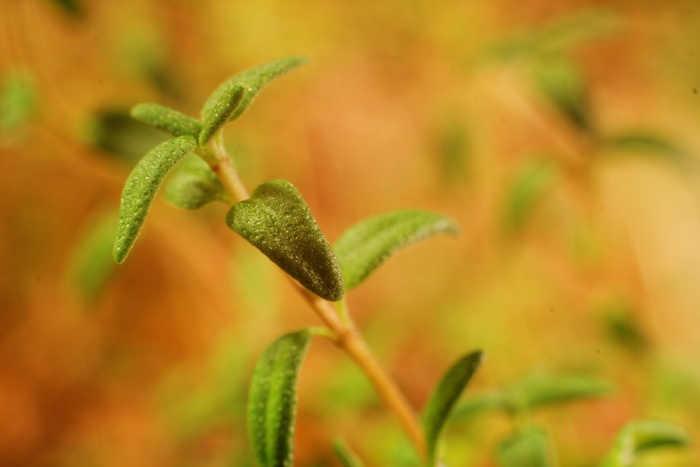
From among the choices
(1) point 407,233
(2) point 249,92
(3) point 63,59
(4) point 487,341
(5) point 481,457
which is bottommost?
(5) point 481,457

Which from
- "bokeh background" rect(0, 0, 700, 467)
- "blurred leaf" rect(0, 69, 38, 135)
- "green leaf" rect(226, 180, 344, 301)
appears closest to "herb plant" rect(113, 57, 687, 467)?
"green leaf" rect(226, 180, 344, 301)

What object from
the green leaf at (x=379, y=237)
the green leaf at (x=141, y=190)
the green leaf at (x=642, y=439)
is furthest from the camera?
the green leaf at (x=642, y=439)

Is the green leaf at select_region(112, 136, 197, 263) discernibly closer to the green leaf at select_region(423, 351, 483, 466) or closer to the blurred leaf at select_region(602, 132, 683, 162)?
the green leaf at select_region(423, 351, 483, 466)

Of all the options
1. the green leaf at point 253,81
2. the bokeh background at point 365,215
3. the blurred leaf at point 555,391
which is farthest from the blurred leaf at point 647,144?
the green leaf at point 253,81

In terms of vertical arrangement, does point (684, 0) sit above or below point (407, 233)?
above

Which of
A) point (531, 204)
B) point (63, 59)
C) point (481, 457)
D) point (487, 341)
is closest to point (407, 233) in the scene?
point (531, 204)

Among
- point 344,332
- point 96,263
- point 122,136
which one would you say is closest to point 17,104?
point 122,136

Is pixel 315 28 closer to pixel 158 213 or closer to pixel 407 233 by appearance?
pixel 158 213

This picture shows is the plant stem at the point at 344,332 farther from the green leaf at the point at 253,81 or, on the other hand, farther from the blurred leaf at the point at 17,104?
the blurred leaf at the point at 17,104

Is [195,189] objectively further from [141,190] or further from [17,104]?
[17,104]
